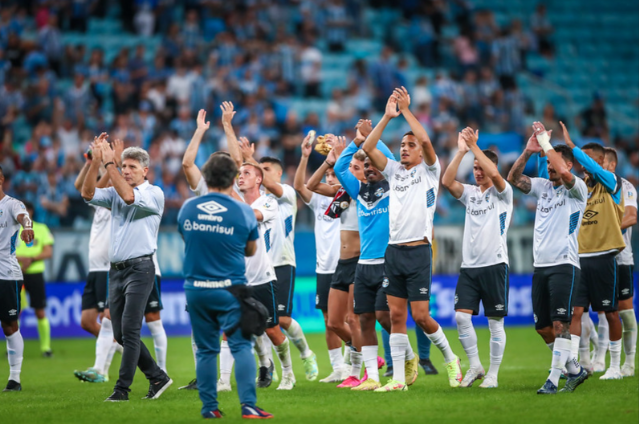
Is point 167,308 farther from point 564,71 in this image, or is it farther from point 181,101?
point 564,71

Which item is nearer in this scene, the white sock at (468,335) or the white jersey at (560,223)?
the white jersey at (560,223)

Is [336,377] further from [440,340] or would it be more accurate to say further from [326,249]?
[440,340]

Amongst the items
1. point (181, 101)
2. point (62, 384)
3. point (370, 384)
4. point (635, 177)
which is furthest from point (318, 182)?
point (635, 177)

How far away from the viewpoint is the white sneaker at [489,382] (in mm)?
10656

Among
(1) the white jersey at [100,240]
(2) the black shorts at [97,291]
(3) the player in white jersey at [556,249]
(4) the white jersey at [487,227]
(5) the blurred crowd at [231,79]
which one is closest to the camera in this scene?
(3) the player in white jersey at [556,249]

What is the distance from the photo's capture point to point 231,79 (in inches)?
998

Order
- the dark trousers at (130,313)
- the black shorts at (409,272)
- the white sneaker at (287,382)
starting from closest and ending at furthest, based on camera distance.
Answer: the dark trousers at (130,313) < the black shorts at (409,272) < the white sneaker at (287,382)

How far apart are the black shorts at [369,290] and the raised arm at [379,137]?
1372 millimetres

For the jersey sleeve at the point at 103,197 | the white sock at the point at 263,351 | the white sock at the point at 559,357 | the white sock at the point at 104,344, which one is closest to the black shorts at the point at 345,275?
the white sock at the point at 263,351

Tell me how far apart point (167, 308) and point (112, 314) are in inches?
379

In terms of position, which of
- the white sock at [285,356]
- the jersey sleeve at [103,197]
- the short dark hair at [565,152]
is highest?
the short dark hair at [565,152]

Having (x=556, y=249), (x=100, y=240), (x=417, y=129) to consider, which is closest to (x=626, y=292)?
(x=556, y=249)

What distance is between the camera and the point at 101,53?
25.2 metres

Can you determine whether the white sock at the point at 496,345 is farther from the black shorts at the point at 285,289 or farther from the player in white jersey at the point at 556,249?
the black shorts at the point at 285,289
